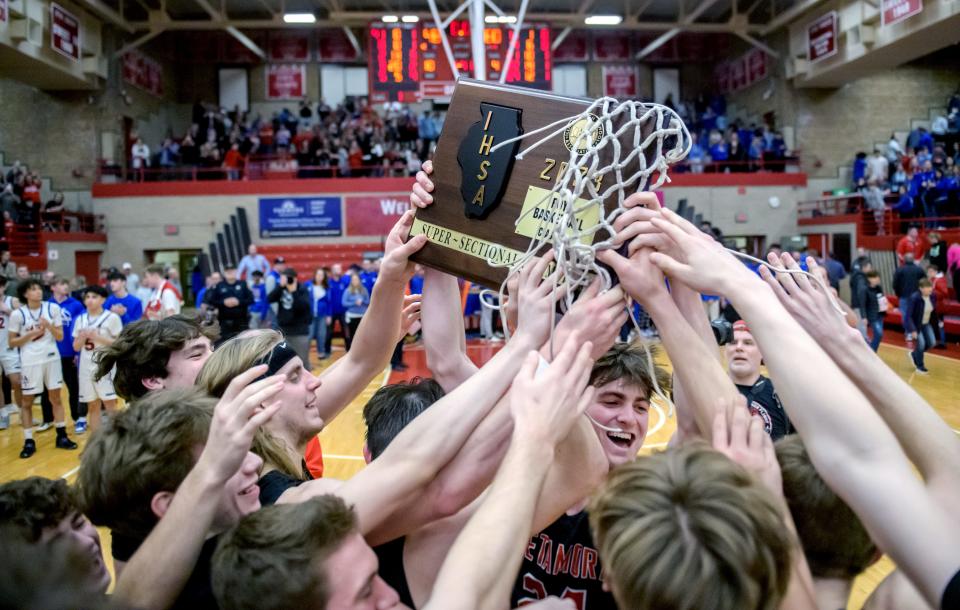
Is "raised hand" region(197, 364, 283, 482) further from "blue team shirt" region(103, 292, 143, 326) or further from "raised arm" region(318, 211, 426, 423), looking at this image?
"blue team shirt" region(103, 292, 143, 326)

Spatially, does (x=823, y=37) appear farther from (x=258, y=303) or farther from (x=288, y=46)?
(x=288, y=46)

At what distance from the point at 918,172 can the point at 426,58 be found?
40.6 ft

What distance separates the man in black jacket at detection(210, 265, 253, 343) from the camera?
1148 centimetres

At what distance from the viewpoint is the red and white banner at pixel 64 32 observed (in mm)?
17797

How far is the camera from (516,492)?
135 centimetres

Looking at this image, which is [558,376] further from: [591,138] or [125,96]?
[125,96]

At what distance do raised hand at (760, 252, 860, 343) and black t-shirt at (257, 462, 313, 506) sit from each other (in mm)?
1346

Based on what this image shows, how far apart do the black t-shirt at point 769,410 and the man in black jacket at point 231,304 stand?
9191 mm

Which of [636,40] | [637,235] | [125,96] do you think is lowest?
[637,235]

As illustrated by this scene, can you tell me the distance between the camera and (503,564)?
1299 mm

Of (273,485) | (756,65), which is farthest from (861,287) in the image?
(756,65)

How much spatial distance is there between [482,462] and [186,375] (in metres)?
1.94

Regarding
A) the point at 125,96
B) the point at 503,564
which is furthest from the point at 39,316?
the point at 125,96

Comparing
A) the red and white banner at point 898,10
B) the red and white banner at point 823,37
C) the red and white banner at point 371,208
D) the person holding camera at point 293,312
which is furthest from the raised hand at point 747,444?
the red and white banner at point 823,37
